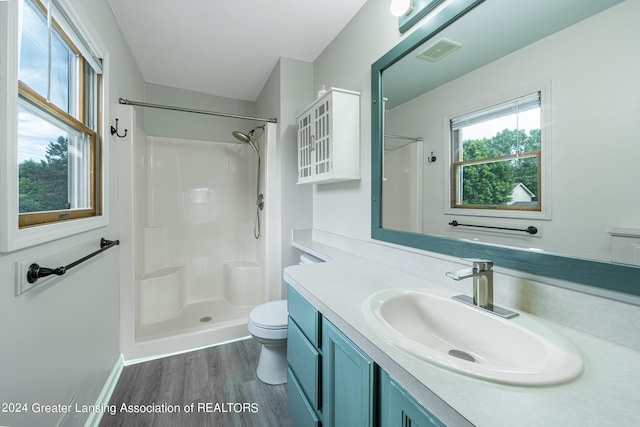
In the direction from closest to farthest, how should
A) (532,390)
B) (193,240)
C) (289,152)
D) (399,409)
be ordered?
(532,390) < (399,409) < (289,152) < (193,240)

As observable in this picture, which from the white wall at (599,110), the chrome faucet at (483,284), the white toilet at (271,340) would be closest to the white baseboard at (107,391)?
the white toilet at (271,340)

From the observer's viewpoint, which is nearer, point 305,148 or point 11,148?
point 11,148

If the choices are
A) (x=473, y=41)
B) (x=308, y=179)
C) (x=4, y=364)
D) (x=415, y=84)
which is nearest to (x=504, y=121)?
(x=473, y=41)

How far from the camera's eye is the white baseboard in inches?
51.8

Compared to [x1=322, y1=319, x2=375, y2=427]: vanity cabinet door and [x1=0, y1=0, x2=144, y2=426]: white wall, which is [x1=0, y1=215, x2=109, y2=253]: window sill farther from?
[x1=322, y1=319, x2=375, y2=427]: vanity cabinet door

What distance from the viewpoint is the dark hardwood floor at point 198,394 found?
140cm

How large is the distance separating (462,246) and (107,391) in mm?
2128

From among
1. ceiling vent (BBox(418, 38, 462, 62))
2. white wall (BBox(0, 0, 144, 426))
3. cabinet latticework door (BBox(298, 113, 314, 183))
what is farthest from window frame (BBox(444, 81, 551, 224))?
white wall (BBox(0, 0, 144, 426))

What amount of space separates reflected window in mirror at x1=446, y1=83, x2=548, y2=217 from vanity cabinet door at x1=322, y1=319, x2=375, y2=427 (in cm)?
71

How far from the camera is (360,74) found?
169cm

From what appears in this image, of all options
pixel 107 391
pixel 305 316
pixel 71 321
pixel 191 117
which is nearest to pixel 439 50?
pixel 305 316

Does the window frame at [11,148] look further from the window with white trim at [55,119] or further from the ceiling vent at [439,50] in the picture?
the ceiling vent at [439,50]

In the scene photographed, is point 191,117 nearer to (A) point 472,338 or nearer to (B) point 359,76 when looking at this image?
(B) point 359,76

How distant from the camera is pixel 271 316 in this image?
5.61ft
